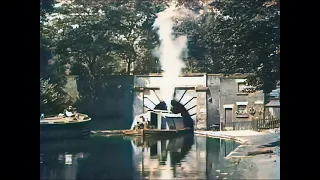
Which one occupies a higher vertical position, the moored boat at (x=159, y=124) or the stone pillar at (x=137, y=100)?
the stone pillar at (x=137, y=100)

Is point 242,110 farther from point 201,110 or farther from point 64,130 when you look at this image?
point 64,130

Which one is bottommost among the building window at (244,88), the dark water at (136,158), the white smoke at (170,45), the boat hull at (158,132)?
the dark water at (136,158)

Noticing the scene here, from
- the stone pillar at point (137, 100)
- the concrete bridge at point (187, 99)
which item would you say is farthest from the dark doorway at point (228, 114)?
the stone pillar at point (137, 100)

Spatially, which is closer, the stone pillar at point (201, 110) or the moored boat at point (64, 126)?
the moored boat at point (64, 126)

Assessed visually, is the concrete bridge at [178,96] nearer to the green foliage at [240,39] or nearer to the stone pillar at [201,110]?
the stone pillar at [201,110]

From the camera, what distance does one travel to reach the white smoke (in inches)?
111

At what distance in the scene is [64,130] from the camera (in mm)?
2838

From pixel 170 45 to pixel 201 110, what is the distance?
499 millimetres

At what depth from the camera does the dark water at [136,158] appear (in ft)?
9.24

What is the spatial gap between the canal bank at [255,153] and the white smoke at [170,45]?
50cm

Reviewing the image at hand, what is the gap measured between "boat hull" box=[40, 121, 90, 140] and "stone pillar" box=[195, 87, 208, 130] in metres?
0.76

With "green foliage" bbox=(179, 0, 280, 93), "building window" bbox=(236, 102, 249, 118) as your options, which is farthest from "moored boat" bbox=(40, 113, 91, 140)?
"building window" bbox=(236, 102, 249, 118)

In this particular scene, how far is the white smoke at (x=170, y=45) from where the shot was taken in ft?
9.26
